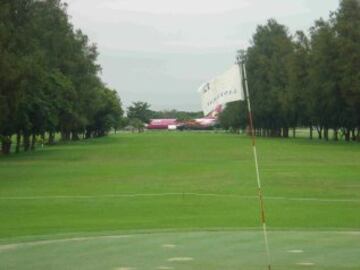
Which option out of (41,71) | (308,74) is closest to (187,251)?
(41,71)

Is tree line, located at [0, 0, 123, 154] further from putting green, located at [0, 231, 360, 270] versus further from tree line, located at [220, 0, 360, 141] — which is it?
putting green, located at [0, 231, 360, 270]

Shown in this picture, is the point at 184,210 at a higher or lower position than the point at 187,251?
lower

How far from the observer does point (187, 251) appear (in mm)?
12797

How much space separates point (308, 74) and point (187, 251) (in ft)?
262

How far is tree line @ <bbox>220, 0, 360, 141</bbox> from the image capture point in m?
78.1

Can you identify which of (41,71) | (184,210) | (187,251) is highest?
(41,71)

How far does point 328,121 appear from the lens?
95.3 meters

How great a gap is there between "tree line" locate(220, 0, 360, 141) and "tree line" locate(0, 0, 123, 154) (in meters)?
26.0

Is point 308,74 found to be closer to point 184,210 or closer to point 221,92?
point 184,210

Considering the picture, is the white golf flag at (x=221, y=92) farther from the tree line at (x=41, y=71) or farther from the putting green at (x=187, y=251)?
the tree line at (x=41, y=71)

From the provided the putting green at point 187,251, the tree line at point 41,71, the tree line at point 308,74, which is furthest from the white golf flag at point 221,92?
the tree line at point 308,74

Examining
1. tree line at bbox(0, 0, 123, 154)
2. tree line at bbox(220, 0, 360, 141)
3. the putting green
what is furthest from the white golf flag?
tree line at bbox(220, 0, 360, 141)

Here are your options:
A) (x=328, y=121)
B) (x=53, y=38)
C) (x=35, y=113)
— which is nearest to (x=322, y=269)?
(x=35, y=113)

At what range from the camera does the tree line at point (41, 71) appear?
44.1 meters
